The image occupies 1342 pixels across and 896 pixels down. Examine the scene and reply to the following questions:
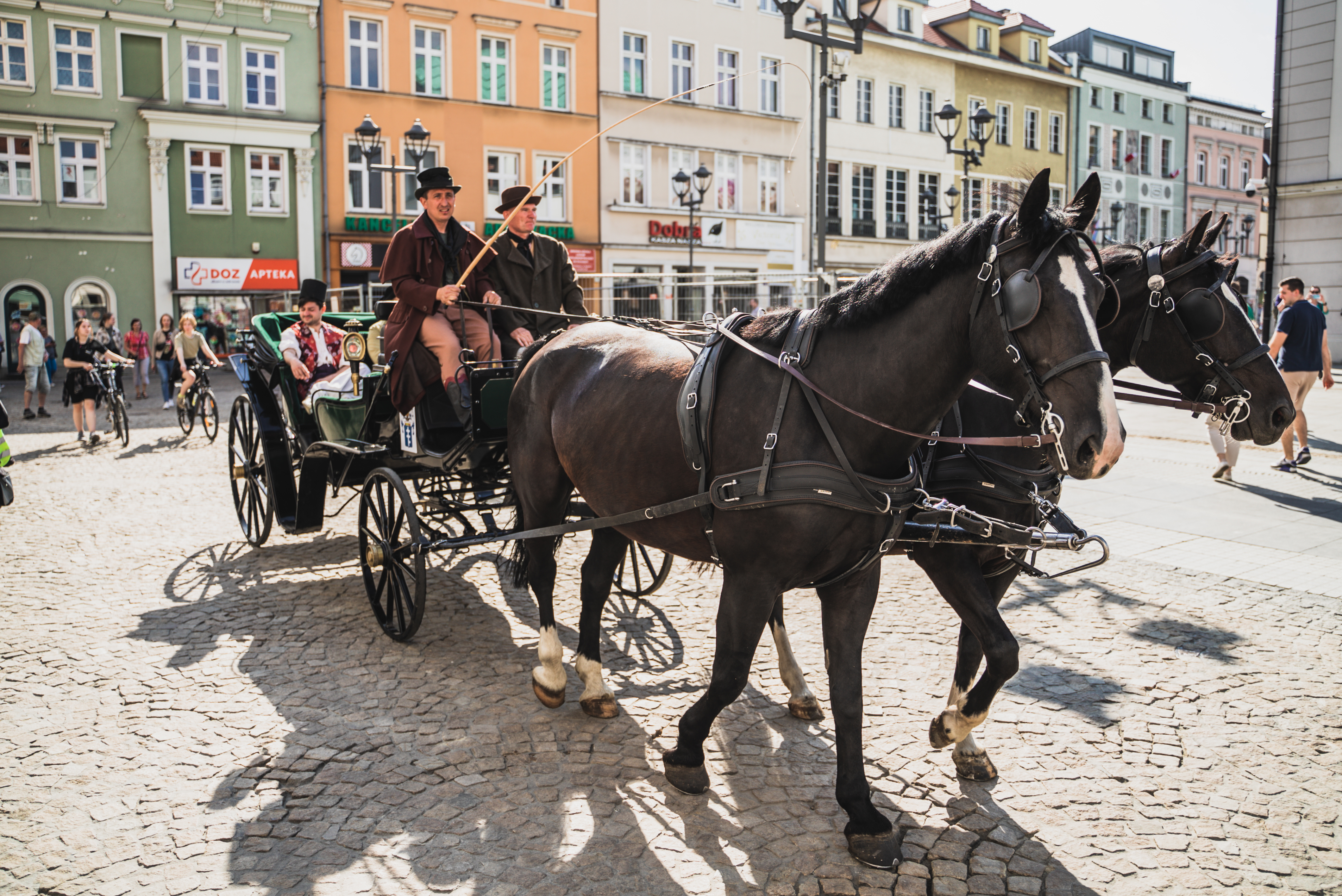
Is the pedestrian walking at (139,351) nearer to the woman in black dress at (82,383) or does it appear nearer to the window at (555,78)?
the woman in black dress at (82,383)

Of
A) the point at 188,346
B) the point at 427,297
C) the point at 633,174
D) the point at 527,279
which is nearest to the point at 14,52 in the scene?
the point at 188,346

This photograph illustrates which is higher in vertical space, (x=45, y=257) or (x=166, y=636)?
(x=45, y=257)

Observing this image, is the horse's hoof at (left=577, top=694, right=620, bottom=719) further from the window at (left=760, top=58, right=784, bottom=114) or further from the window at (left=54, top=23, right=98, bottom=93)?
the window at (left=760, top=58, right=784, bottom=114)

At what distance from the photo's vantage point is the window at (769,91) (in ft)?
110

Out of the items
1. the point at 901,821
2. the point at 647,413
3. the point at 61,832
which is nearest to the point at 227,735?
the point at 61,832

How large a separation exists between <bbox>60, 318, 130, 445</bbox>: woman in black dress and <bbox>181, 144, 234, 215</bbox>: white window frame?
13.0 m

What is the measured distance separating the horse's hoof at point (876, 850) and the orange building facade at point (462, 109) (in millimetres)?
25006

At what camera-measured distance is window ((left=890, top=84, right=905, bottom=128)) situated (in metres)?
37.4

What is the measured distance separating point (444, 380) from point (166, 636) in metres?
2.10

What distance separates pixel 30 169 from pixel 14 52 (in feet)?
9.74

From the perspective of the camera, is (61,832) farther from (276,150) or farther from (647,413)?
(276,150)

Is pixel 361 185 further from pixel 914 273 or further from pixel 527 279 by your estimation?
pixel 914 273

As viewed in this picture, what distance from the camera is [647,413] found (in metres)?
3.94

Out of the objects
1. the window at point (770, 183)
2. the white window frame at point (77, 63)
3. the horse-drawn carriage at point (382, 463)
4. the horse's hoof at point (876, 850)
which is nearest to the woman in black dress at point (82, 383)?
the horse-drawn carriage at point (382, 463)
